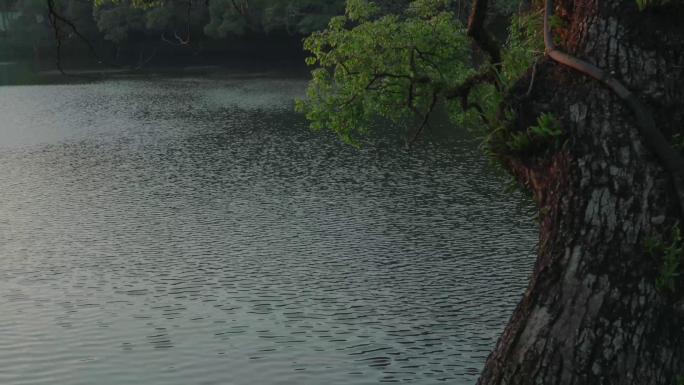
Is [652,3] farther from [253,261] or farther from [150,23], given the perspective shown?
[150,23]

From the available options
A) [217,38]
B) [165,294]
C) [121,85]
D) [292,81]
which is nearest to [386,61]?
[165,294]

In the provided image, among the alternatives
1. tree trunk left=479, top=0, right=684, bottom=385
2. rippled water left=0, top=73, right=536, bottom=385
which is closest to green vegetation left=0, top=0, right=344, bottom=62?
rippled water left=0, top=73, right=536, bottom=385

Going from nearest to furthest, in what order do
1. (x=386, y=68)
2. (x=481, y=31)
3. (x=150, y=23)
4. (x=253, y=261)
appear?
1. (x=481, y=31)
2. (x=386, y=68)
3. (x=253, y=261)
4. (x=150, y=23)

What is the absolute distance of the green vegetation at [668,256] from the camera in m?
3.80

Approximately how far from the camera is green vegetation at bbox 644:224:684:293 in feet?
12.5

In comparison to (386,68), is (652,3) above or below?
above

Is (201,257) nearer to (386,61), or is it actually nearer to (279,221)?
(279,221)

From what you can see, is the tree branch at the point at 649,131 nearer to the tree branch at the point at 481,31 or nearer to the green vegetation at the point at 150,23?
the tree branch at the point at 481,31

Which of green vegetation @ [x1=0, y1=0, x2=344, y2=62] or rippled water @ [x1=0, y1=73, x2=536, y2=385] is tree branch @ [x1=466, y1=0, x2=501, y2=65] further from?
green vegetation @ [x1=0, y1=0, x2=344, y2=62]

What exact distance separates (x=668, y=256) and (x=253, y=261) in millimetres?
17522

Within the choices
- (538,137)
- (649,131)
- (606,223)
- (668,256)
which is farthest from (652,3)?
(668,256)

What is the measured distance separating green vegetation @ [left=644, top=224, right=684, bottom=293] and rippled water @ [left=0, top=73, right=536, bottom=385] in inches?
419

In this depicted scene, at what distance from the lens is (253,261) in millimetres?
20906

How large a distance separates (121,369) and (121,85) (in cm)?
4798
